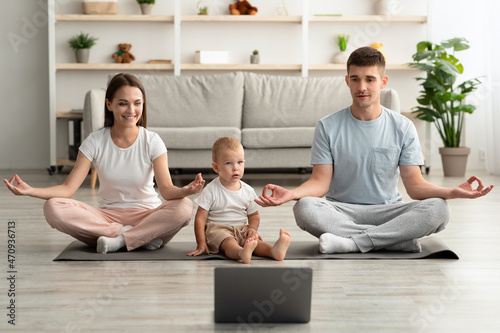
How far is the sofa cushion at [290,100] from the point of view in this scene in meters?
5.42

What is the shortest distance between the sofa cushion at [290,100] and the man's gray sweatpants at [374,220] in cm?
276

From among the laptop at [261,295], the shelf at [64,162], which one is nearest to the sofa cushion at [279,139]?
the shelf at [64,162]

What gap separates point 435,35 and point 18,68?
393 cm

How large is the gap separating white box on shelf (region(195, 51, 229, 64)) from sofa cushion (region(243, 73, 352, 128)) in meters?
0.80

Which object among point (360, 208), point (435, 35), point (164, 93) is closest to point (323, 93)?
point (164, 93)

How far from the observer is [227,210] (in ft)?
8.56

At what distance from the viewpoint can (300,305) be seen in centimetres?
174

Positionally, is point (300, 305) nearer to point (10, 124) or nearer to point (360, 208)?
point (360, 208)

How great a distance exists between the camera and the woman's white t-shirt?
8.89ft

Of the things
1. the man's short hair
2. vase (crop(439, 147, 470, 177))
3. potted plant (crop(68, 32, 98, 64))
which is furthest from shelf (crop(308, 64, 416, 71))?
the man's short hair

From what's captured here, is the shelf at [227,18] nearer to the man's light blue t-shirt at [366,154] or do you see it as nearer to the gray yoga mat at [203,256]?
the man's light blue t-shirt at [366,154]

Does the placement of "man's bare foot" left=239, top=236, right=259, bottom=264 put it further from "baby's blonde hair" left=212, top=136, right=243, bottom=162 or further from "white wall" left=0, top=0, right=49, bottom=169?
"white wall" left=0, top=0, right=49, bottom=169

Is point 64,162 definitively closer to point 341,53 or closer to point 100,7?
point 100,7

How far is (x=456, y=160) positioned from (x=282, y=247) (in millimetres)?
3840
